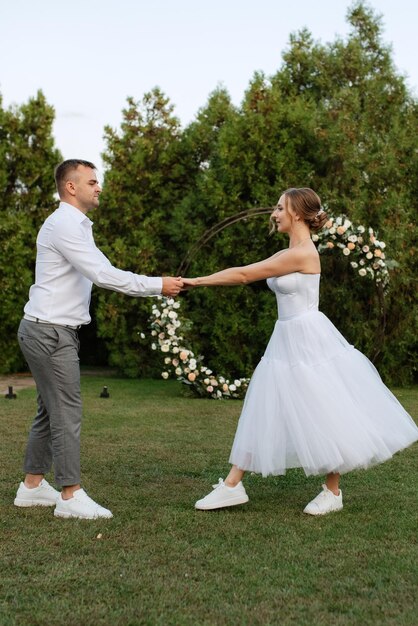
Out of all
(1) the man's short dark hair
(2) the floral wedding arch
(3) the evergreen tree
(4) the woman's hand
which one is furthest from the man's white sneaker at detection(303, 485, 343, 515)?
(3) the evergreen tree

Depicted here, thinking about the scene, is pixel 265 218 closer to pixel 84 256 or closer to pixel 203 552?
pixel 84 256

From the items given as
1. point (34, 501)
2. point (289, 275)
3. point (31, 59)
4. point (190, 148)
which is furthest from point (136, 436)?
point (190, 148)

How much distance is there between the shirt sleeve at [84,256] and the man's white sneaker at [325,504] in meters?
1.73

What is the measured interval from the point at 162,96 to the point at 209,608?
39.0ft

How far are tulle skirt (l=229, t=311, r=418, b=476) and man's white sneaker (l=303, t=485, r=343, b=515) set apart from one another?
0.59 feet

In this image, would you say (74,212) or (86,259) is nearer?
(86,259)

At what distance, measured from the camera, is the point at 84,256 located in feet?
15.5

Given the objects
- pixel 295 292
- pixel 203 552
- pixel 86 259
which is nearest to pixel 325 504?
pixel 203 552

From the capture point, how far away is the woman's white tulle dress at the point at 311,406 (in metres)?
4.69

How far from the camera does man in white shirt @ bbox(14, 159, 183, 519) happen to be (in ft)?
15.6

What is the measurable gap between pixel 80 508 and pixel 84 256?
1.52 meters

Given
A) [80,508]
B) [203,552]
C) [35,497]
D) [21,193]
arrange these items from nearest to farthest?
[203,552], [80,508], [35,497], [21,193]

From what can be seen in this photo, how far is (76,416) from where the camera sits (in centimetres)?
483

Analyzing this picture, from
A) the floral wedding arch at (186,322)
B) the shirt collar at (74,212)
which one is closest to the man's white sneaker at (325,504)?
the shirt collar at (74,212)
